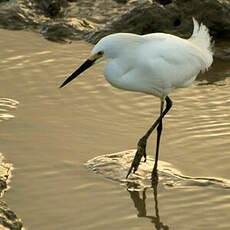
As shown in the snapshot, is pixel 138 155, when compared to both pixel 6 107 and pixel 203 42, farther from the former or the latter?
pixel 6 107

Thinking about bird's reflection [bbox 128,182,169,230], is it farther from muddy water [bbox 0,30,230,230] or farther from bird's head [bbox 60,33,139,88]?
bird's head [bbox 60,33,139,88]

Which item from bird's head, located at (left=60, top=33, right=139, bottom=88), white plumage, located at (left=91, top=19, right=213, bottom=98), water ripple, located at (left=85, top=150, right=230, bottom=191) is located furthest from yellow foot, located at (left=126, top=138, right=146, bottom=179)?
bird's head, located at (left=60, top=33, right=139, bottom=88)

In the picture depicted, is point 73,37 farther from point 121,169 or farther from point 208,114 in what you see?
point 121,169

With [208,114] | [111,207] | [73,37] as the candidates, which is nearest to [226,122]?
[208,114]

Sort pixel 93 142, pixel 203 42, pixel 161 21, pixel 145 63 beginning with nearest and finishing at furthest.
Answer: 1. pixel 145 63
2. pixel 93 142
3. pixel 203 42
4. pixel 161 21

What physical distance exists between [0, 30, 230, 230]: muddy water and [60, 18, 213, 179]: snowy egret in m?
0.46

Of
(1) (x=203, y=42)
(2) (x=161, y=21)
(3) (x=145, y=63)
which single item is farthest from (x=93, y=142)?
(2) (x=161, y=21)

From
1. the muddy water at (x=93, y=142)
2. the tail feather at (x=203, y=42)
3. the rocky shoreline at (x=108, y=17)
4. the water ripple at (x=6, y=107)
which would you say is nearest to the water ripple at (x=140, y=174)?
the muddy water at (x=93, y=142)

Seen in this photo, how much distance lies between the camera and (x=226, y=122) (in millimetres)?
6906

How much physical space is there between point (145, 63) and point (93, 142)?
1.24 meters

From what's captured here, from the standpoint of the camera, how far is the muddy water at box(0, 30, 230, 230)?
5.19 m

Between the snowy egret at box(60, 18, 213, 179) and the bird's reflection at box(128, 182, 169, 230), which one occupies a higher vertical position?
the snowy egret at box(60, 18, 213, 179)

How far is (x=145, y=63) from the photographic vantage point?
5586 mm

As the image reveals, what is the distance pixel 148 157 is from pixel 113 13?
4805 millimetres
